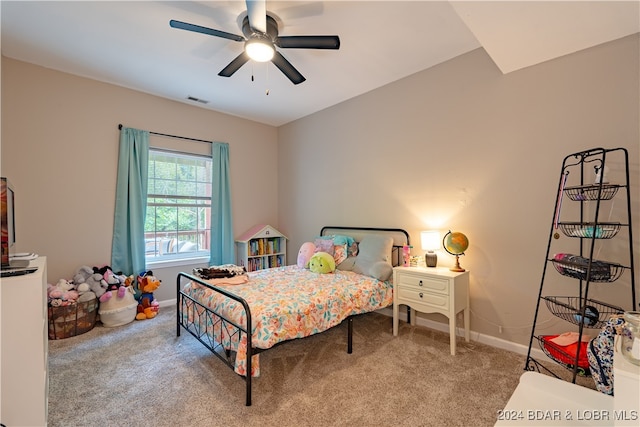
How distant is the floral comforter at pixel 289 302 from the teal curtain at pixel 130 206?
1.40m

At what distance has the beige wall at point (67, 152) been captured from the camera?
3197 mm

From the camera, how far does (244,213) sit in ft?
16.4

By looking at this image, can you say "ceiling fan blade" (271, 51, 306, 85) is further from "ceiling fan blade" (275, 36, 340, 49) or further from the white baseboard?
the white baseboard

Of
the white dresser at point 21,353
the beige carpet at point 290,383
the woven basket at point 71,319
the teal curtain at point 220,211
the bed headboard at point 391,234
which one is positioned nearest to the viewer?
the white dresser at point 21,353

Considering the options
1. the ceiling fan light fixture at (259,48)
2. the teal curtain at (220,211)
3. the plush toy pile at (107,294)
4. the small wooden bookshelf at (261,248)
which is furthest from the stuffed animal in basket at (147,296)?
the ceiling fan light fixture at (259,48)

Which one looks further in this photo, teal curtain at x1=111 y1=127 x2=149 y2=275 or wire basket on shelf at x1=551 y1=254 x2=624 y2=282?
teal curtain at x1=111 y1=127 x2=149 y2=275

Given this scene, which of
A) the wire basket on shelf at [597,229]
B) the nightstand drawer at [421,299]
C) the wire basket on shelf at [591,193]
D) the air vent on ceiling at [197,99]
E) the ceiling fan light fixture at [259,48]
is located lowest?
the nightstand drawer at [421,299]

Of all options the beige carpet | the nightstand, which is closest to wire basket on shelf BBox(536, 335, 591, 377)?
the beige carpet

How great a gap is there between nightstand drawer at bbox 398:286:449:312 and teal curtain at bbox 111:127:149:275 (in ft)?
10.8

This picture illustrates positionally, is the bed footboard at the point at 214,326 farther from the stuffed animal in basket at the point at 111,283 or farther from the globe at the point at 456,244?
the globe at the point at 456,244

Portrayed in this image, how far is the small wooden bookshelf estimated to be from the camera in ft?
15.7

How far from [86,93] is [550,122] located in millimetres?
4944

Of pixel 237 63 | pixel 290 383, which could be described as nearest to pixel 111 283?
pixel 290 383

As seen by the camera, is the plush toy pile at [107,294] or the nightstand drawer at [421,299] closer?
the nightstand drawer at [421,299]
